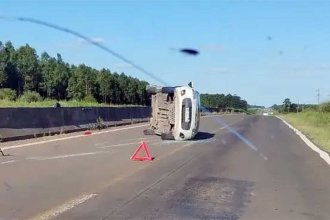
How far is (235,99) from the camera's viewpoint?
153ft

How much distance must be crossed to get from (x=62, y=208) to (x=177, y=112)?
1784 centimetres

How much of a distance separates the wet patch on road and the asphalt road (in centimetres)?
1

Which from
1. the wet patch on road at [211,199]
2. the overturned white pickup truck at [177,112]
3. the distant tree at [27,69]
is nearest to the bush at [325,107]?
the distant tree at [27,69]

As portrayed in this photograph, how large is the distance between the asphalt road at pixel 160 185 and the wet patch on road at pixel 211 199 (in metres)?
0.01

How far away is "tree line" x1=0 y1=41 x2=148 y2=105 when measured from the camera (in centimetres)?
9262

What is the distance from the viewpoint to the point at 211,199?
1084cm

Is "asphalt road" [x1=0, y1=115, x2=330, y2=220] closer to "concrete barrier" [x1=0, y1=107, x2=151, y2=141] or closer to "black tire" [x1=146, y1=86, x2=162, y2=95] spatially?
"concrete barrier" [x1=0, y1=107, x2=151, y2=141]

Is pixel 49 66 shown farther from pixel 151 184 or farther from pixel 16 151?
pixel 151 184

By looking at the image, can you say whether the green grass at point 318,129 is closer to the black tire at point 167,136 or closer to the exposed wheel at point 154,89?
the black tire at point 167,136

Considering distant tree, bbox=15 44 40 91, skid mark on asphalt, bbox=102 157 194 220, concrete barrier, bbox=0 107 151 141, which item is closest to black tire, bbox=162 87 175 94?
concrete barrier, bbox=0 107 151 141

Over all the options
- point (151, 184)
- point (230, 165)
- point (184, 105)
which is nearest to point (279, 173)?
point (230, 165)

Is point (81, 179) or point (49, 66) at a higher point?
point (49, 66)

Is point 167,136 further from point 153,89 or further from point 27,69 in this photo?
point 27,69

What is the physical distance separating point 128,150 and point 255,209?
11.9 m
